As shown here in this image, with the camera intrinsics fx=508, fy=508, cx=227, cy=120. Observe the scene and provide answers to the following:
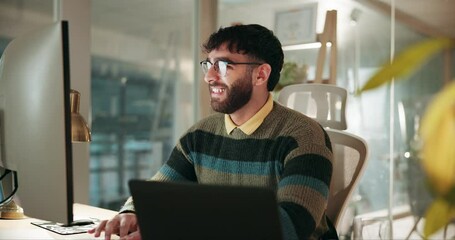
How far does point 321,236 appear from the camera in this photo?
144 cm

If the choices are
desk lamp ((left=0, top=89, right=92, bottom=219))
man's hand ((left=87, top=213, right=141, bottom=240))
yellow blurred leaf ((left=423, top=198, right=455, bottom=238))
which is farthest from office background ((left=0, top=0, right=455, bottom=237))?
yellow blurred leaf ((left=423, top=198, right=455, bottom=238))

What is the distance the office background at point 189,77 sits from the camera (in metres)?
3.01

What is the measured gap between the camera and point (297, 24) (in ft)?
11.5

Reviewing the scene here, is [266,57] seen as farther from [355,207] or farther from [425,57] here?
[355,207]

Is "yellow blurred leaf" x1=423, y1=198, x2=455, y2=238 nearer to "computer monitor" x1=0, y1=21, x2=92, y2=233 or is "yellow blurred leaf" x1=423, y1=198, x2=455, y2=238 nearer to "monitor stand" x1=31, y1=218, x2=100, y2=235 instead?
"computer monitor" x1=0, y1=21, x2=92, y2=233

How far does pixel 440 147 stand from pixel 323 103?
1.46m

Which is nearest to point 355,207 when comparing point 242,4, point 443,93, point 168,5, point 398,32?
point 398,32

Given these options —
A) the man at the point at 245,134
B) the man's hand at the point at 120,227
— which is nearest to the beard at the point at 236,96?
the man at the point at 245,134

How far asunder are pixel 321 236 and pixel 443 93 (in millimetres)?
1211

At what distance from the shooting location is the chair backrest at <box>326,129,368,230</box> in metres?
1.55

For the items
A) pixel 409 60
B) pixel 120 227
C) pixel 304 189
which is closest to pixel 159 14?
pixel 120 227

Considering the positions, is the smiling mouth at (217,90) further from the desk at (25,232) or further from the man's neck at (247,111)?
the desk at (25,232)

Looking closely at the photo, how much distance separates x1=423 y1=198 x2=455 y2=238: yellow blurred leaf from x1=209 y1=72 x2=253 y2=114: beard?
1312 mm

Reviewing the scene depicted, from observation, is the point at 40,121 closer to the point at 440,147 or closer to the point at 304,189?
the point at 304,189
